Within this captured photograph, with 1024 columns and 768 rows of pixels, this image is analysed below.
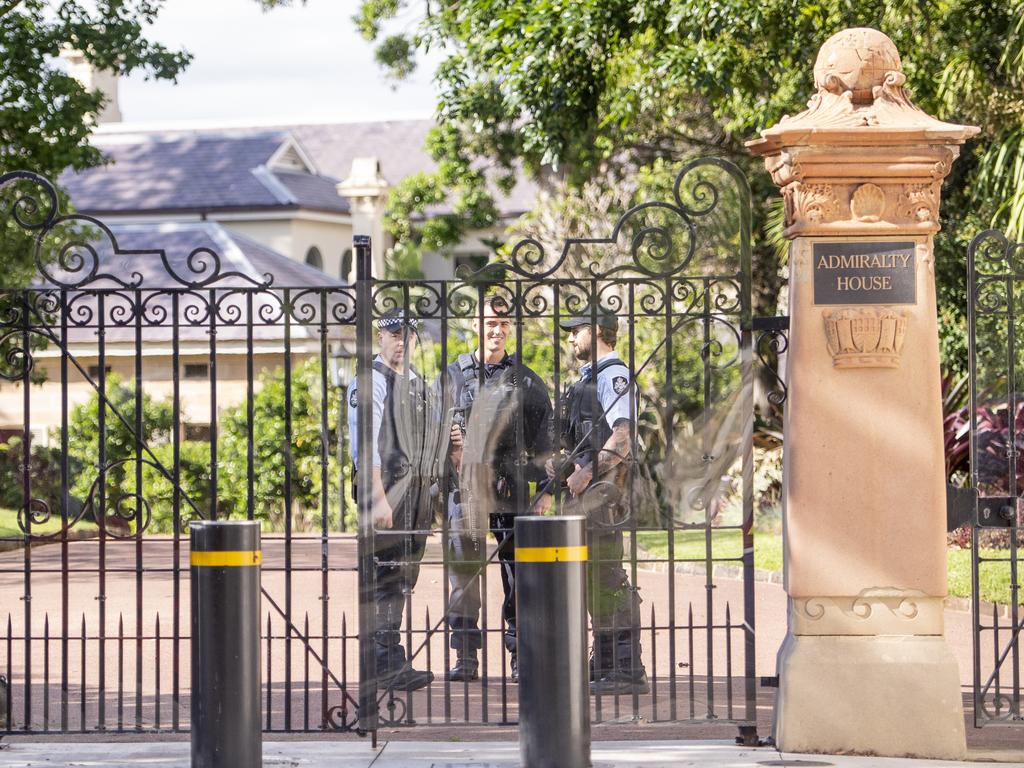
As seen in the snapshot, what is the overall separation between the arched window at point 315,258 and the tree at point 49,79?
2299 centimetres

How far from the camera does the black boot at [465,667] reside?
7.28m

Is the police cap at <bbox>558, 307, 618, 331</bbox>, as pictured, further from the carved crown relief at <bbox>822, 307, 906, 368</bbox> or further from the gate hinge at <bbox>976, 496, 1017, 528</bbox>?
the gate hinge at <bbox>976, 496, 1017, 528</bbox>

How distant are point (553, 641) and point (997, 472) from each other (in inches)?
438

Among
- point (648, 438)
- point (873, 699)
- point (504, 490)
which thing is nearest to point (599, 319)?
point (648, 438)

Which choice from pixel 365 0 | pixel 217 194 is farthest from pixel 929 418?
pixel 217 194

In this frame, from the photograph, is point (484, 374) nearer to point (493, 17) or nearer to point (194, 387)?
point (493, 17)

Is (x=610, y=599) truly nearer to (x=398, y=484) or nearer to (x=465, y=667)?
(x=465, y=667)

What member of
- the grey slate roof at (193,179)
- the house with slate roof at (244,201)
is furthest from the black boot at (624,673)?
the grey slate roof at (193,179)

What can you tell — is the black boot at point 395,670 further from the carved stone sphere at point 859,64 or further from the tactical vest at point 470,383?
the carved stone sphere at point 859,64

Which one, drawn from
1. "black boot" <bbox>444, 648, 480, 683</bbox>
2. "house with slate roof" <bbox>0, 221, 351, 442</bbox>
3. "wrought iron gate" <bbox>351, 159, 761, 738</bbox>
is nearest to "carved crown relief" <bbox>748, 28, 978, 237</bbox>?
"wrought iron gate" <bbox>351, 159, 761, 738</bbox>

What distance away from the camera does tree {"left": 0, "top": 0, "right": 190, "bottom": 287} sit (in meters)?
15.9

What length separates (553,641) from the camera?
19.2ft

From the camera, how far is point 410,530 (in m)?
7.30

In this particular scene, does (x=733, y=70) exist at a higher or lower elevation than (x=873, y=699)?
higher
